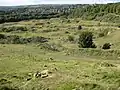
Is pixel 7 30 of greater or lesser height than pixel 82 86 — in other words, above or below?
below

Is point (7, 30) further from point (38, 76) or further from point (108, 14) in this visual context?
point (38, 76)

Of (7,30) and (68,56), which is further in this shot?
(7,30)

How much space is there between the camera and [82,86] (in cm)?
1994

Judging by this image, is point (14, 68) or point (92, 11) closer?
point (14, 68)

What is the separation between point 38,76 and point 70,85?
519 cm

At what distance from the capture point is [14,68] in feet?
106

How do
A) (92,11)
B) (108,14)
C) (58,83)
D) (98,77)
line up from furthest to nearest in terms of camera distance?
(92,11) → (108,14) → (98,77) → (58,83)

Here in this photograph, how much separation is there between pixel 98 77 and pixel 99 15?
105669 mm

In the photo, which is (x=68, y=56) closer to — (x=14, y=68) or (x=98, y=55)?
(x=98, y=55)

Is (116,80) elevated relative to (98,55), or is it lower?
elevated

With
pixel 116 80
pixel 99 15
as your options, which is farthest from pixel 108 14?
pixel 116 80

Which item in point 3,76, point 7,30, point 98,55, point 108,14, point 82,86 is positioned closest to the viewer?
point 82,86

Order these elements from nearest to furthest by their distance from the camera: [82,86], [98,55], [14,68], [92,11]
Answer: [82,86] < [14,68] < [98,55] < [92,11]

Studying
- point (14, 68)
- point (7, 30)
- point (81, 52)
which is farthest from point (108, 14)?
point (14, 68)
